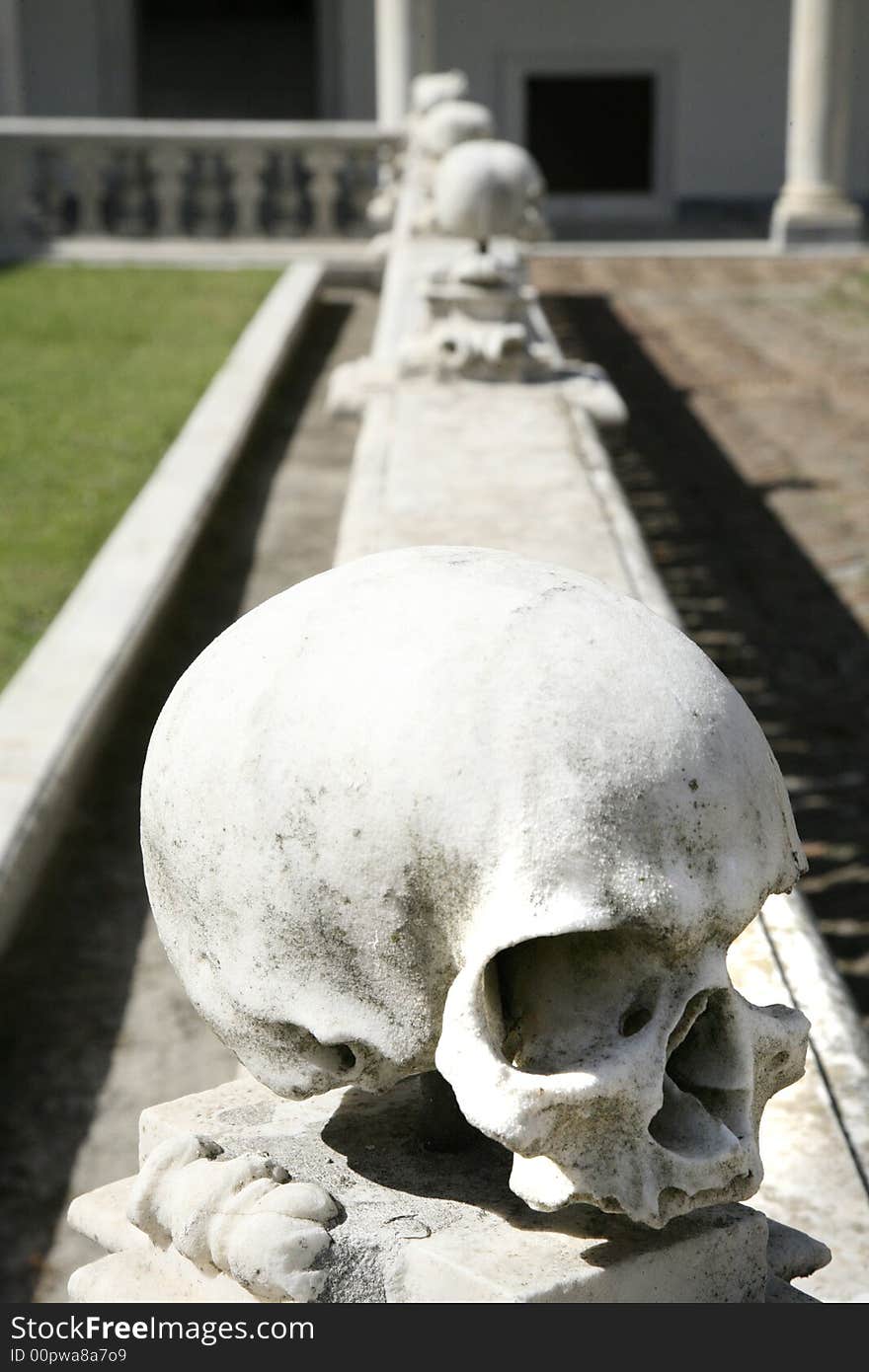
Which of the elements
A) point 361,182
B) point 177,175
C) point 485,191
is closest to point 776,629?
point 485,191

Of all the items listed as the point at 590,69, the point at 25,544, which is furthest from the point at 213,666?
the point at 590,69

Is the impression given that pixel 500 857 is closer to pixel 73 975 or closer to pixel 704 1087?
pixel 704 1087

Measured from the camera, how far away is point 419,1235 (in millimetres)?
1854

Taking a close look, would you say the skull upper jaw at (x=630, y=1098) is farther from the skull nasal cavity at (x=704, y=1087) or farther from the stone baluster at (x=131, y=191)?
the stone baluster at (x=131, y=191)

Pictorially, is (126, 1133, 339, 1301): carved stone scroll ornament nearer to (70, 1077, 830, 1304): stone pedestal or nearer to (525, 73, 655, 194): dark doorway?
(70, 1077, 830, 1304): stone pedestal

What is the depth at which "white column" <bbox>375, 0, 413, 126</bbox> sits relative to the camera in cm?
1666

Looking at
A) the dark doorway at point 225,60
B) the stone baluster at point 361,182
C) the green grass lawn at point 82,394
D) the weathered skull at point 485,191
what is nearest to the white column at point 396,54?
the stone baluster at point 361,182

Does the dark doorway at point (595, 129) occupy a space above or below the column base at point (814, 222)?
above

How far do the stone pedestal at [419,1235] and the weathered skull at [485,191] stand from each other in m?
6.06

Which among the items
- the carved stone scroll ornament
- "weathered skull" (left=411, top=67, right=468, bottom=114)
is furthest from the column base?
the carved stone scroll ornament

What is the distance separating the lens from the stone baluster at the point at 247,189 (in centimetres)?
1534

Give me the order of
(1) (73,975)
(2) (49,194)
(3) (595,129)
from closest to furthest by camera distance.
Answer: (1) (73,975) < (2) (49,194) < (3) (595,129)

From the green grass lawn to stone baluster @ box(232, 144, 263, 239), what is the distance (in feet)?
3.21

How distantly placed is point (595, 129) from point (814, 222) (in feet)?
19.2
